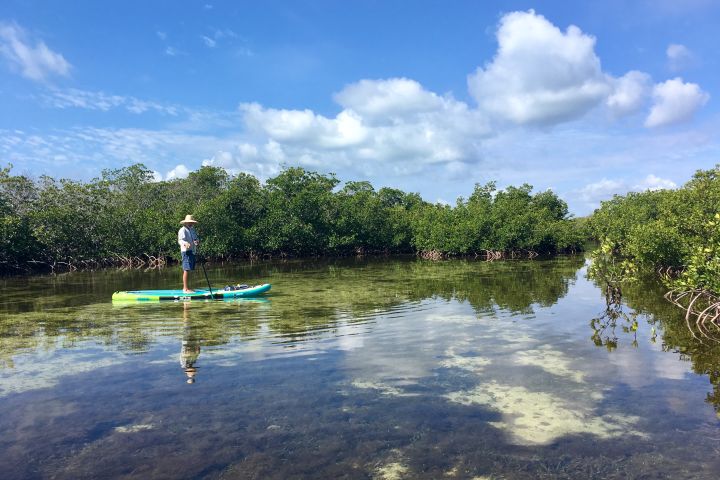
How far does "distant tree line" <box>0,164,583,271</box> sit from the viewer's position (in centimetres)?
2691

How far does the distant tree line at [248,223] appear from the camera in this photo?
2691 centimetres

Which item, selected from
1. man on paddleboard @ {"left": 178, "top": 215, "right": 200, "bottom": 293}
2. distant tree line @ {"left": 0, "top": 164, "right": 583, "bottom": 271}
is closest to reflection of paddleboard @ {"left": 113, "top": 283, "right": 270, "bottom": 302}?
man on paddleboard @ {"left": 178, "top": 215, "right": 200, "bottom": 293}

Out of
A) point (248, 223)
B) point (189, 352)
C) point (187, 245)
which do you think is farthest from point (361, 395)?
point (248, 223)

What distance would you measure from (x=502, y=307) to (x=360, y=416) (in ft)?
23.7

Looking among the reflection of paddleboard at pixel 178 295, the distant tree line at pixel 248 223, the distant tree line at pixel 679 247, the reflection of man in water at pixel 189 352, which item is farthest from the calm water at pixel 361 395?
the distant tree line at pixel 248 223

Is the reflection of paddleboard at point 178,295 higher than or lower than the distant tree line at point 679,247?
lower

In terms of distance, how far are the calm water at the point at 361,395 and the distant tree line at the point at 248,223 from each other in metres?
19.1

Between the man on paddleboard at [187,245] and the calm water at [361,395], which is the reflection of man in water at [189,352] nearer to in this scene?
the calm water at [361,395]

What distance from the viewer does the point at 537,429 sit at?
4512mm

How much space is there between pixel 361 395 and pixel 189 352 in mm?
3251

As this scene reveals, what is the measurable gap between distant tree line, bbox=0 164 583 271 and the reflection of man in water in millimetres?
21096

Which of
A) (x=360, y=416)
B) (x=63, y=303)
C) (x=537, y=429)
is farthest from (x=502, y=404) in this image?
(x=63, y=303)

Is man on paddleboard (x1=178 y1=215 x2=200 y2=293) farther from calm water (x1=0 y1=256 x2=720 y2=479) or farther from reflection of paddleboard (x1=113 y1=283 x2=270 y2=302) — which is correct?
calm water (x1=0 y1=256 x2=720 y2=479)

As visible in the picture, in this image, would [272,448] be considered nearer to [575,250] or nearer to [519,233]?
[519,233]
